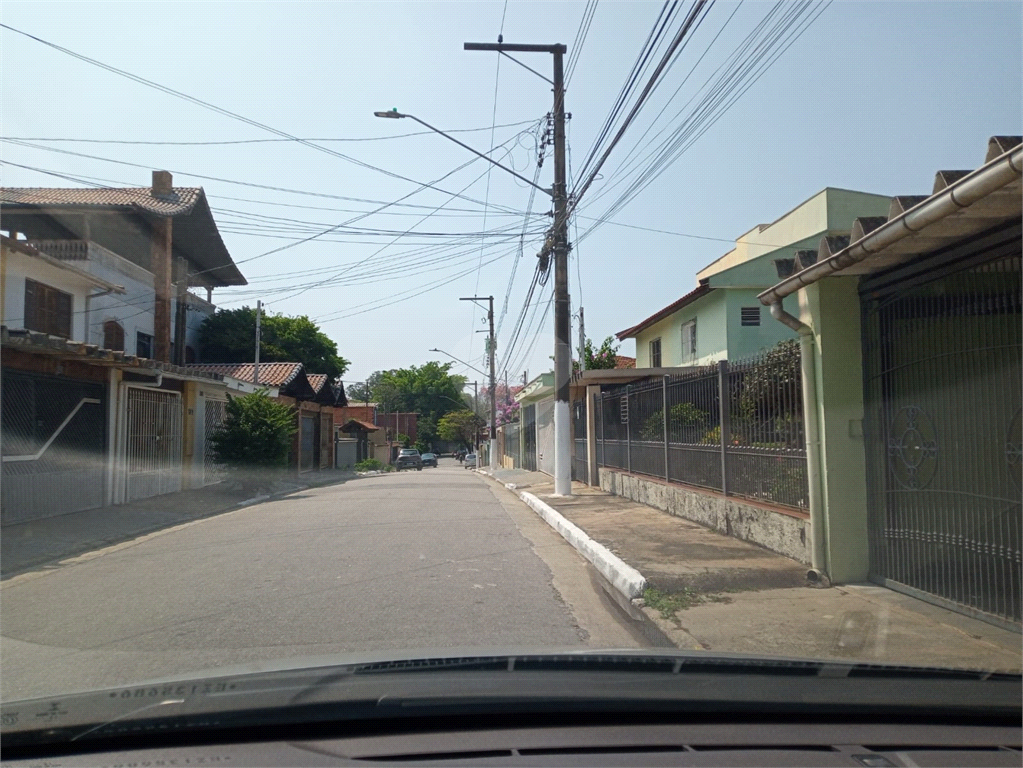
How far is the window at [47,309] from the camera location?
1595 cm

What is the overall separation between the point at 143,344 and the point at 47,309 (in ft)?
28.1

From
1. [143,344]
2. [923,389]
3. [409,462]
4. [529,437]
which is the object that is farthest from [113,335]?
[409,462]

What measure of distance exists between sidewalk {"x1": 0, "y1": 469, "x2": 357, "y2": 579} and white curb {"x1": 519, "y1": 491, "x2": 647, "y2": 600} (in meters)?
6.25

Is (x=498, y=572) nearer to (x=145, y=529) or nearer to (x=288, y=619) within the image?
(x=288, y=619)

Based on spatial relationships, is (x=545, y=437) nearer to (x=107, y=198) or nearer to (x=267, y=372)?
(x=267, y=372)

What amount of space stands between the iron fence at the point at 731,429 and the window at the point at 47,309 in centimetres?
1175

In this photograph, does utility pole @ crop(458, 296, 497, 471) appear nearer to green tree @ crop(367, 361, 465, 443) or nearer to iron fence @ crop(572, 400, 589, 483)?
iron fence @ crop(572, 400, 589, 483)

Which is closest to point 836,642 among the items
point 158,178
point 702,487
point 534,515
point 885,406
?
point 885,406

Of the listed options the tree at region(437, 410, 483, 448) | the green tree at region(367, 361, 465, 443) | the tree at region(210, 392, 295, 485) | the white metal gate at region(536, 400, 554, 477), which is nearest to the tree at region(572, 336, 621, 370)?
the white metal gate at region(536, 400, 554, 477)

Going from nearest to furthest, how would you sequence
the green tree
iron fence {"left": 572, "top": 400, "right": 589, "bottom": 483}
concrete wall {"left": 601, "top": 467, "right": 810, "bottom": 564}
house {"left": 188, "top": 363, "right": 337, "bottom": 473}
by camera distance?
concrete wall {"left": 601, "top": 467, "right": 810, "bottom": 564} → iron fence {"left": 572, "top": 400, "right": 589, "bottom": 483} → house {"left": 188, "top": 363, "right": 337, "bottom": 473} → the green tree

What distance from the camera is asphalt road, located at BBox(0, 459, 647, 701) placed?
17.3 ft

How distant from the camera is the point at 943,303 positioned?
596 centimetres

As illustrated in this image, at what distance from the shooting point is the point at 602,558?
8672 mm

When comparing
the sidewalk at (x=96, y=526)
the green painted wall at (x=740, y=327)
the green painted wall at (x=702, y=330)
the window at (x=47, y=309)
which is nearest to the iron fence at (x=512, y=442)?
the green painted wall at (x=702, y=330)
